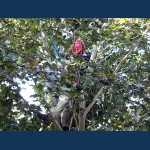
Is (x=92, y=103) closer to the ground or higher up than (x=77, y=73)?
closer to the ground

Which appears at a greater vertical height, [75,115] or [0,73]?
[0,73]

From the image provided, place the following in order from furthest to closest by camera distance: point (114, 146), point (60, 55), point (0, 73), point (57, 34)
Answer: point (57, 34) → point (60, 55) → point (0, 73) → point (114, 146)

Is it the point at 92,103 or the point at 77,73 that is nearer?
the point at 77,73

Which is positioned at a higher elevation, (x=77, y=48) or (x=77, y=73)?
(x=77, y=48)

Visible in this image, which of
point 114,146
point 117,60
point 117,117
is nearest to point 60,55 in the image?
point 117,60

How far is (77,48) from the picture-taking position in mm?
2670

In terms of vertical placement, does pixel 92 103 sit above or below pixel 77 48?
below

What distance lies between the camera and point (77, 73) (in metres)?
2.27

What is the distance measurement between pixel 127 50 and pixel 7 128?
131 centimetres

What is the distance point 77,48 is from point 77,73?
0.45 metres

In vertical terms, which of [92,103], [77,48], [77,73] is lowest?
[92,103]

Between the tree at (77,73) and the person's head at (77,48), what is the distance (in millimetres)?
45

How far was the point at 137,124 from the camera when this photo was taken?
289cm

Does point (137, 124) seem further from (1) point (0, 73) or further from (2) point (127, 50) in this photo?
(1) point (0, 73)
